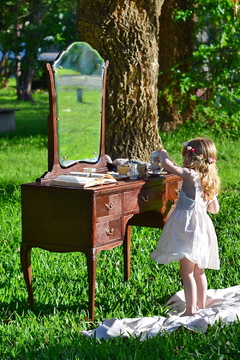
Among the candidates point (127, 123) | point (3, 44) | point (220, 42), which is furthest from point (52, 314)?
point (3, 44)

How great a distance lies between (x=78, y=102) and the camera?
4.84m

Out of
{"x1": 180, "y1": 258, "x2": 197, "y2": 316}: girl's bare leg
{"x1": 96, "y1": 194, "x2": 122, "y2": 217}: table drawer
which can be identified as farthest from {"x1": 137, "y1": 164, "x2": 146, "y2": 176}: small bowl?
{"x1": 180, "y1": 258, "x2": 197, "y2": 316}: girl's bare leg

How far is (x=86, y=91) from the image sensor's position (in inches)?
194

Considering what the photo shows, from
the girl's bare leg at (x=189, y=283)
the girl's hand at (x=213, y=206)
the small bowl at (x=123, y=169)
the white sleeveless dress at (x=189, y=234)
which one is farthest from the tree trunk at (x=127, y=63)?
the girl's bare leg at (x=189, y=283)

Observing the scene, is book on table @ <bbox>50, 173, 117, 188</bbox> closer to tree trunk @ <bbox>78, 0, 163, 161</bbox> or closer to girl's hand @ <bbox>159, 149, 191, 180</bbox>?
girl's hand @ <bbox>159, 149, 191, 180</bbox>

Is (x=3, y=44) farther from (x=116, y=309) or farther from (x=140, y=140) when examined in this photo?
(x=116, y=309)

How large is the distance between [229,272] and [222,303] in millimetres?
973

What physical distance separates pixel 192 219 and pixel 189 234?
0.11 meters

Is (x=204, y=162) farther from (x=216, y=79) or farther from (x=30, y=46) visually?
(x=30, y=46)

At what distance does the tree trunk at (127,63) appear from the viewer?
8.05 metres

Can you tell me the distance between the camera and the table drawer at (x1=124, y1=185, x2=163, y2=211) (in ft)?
15.0

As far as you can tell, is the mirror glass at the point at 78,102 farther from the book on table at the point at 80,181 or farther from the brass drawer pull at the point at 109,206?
the brass drawer pull at the point at 109,206

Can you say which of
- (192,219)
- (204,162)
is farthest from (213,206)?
(204,162)

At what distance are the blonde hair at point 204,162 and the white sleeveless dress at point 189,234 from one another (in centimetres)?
5
